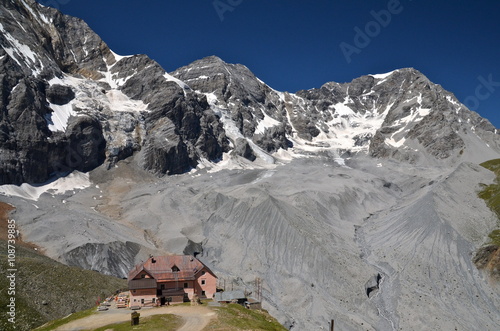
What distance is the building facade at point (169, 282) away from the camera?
44.8 metres

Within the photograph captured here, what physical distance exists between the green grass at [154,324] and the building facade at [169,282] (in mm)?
9340

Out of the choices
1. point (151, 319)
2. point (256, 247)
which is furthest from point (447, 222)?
point (151, 319)

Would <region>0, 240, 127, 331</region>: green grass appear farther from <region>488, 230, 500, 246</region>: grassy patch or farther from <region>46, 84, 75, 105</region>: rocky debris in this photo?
<region>46, 84, 75, 105</region>: rocky debris

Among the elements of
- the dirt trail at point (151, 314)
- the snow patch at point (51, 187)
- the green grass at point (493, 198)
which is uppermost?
the snow patch at point (51, 187)

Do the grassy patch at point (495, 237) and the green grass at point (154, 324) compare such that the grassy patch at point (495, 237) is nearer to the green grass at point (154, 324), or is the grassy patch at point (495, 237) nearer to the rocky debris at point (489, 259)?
the rocky debris at point (489, 259)

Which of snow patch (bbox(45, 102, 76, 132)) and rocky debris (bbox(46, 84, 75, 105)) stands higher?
rocky debris (bbox(46, 84, 75, 105))

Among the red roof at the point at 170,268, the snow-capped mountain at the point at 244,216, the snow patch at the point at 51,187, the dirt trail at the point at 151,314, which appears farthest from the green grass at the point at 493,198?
the snow patch at the point at 51,187

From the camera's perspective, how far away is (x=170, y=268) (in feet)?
160

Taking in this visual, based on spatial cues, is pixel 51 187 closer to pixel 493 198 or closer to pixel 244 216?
pixel 244 216

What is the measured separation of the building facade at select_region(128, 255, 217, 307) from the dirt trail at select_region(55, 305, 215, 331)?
3.45 metres

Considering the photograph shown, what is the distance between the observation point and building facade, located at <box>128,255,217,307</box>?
4481cm

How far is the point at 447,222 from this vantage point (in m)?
87.1

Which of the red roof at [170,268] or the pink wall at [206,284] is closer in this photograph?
the red roof at [170,268]

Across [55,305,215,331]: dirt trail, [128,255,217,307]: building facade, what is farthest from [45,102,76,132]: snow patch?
[55,305,215,331]: dirt trail
